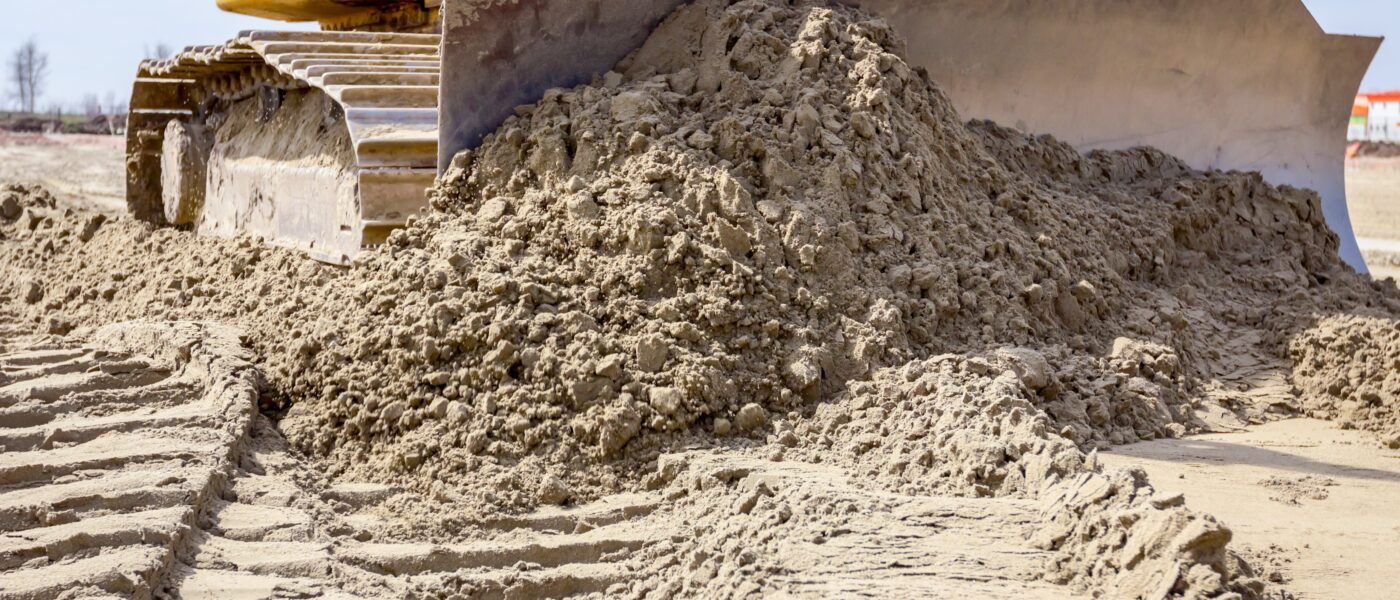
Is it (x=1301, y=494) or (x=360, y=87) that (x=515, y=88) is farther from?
(x=1301, y=494)

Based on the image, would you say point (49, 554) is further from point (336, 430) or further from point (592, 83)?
point (592, 83)

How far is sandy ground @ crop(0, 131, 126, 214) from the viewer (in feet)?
35.4

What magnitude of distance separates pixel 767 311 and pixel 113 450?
171cm

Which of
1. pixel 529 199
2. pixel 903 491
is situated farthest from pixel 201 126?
pixel 903 491

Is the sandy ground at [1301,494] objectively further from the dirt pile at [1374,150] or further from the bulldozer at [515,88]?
the dirt pile at [1374,150]

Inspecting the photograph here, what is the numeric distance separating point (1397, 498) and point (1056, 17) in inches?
117

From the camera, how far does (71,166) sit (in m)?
→ 15.4

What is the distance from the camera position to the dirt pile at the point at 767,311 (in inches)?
119

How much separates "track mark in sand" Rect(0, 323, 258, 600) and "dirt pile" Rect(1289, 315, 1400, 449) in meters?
3.36

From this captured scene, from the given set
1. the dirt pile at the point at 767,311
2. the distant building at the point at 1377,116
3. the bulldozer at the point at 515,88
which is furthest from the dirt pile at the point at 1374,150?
the dirt pile at the point at 767,311

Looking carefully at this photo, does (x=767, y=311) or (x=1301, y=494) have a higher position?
(x=767, y=311)

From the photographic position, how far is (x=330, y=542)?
2738 mm

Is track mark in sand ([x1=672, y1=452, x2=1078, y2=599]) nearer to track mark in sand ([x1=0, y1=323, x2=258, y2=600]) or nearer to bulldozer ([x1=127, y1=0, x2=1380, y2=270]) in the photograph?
track mark in sand ([x1=0, y1=323, x2=258, y2=600])

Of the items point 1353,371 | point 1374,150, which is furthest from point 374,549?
point 1374,150
